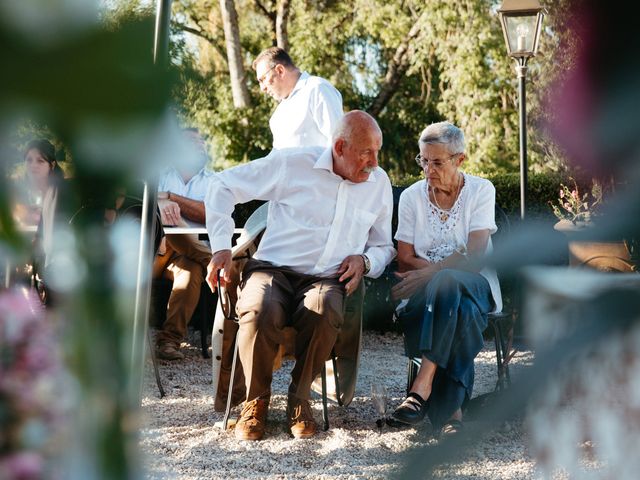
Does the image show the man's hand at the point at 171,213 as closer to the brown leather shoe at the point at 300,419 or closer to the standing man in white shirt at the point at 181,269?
the standing man in white shirt at the point at 181,269

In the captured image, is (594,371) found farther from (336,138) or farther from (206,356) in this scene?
(206,356)

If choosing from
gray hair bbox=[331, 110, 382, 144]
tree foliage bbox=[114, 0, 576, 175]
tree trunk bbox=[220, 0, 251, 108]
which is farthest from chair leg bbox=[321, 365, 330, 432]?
→ tree trunk bbox=[220, 0, 251, 108]

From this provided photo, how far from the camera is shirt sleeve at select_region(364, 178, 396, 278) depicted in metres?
3.92

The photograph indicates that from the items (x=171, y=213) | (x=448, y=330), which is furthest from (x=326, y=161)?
(x=171, y=213)

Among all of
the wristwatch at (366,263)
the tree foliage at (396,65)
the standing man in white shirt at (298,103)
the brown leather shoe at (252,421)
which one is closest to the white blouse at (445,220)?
the wristwatch at (366,263)

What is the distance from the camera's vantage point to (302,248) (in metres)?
3.79

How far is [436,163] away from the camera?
389 centimetres

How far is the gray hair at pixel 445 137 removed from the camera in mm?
3828

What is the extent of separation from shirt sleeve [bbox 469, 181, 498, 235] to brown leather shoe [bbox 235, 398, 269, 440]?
3.99ft

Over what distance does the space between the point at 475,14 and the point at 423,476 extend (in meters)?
13.2

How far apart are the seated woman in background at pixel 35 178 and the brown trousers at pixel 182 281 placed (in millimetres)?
5029

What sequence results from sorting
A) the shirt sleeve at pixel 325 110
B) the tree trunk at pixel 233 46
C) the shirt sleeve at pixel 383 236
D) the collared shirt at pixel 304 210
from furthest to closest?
A: 1. the tree trunk at pixel 233 46
2. the shirt sleeve at pixel 325 110
3. the shirt sleeve at pixel 383 236
4. the collared shirt at pixel 304 210

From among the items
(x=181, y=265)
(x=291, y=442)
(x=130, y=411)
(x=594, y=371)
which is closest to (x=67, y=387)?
(x=130, y=411)

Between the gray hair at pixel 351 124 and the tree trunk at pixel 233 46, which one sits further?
the tree trunk at pixel 233 46
